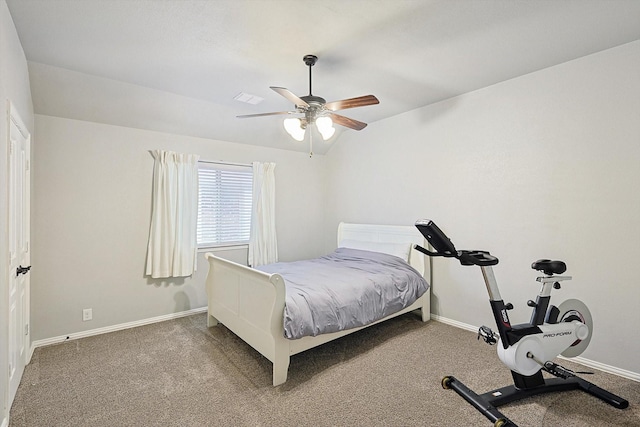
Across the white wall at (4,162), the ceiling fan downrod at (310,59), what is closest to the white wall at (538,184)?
the ceiling fan downrod at (310,59)

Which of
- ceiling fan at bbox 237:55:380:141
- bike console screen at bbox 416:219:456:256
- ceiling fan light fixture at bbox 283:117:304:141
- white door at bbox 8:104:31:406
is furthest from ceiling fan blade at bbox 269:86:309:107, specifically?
white door at bbox 8:104:31:406

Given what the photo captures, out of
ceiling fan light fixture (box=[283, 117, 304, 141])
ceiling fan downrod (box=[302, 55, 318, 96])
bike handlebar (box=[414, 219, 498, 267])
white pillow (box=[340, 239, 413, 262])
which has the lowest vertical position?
white pillow (box=[340, 239, 413, 262])

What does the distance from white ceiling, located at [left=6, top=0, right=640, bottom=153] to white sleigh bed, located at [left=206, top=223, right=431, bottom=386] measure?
1848 mm

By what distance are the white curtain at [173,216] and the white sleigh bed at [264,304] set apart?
0.62m

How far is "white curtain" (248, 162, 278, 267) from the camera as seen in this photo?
185 inches

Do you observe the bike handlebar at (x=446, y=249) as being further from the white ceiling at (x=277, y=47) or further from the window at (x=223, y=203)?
the window at (x=223, y=203)

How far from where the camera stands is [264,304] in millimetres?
2645

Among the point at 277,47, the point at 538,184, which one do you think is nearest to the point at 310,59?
the point at 277,47

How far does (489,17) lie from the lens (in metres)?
2.21

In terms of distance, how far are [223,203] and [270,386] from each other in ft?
9.11

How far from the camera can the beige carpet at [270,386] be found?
6.89 feet

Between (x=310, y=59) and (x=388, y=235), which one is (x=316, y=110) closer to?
(x=310, y=59)

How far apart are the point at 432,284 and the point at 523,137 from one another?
6.50 ft

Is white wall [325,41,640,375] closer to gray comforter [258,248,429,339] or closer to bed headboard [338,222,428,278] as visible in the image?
bed headboard [338,222,428,278]
